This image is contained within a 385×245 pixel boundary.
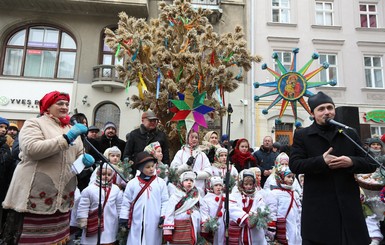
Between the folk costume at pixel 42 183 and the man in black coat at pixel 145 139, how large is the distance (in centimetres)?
211

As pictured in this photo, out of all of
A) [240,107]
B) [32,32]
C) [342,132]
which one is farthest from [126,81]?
[32,32]

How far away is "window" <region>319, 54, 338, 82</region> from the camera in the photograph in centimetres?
1349

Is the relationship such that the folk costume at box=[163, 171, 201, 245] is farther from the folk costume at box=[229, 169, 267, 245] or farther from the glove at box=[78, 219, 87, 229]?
the glove at box=[78, 219, 87, 229]

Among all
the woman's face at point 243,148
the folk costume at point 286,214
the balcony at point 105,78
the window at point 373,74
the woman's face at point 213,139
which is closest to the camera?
the folk costume at point 286,214

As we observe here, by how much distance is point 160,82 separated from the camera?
5.70 meters

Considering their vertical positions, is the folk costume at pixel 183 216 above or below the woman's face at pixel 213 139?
below

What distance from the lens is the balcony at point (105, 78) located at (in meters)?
12.2

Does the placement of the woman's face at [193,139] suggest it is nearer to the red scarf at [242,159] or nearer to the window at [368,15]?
the red scarf at [242,159]

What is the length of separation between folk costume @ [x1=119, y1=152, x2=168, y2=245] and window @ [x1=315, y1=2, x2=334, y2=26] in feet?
44.9

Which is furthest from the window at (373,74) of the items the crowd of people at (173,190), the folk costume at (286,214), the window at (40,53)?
the window at (40,53)

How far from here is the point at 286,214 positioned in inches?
158

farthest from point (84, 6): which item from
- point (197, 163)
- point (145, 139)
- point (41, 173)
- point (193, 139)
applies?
point (41, 173)

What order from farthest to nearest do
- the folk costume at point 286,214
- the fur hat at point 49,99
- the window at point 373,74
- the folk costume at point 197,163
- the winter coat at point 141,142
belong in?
the window at point 373,74, the winter coat at point 141,142, the folk costume at point 197,163, the folk costume at point 286,214, the fur hat at point 49,99

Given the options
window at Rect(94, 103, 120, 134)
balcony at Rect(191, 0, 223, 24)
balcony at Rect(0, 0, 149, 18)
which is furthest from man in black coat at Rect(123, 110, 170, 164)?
balcony at Rect(191, 0, 223, 24)
